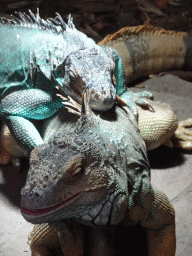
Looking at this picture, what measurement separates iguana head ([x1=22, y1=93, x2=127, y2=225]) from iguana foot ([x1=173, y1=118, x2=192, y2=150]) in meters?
2.05

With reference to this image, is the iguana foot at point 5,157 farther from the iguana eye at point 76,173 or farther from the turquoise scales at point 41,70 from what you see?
the iguana eye at point 76,173

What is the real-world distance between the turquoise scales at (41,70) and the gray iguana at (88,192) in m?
0.56

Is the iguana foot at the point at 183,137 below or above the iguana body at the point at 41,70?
below

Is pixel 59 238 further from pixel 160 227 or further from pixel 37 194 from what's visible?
pixel 160 227

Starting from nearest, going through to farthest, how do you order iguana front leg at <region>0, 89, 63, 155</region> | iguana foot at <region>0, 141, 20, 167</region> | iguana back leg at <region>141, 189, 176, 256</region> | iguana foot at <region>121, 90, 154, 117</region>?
iguana back leg at <region>141, 189, 176, 256</region>, iguana front leg at <region>0, 89, 63, 155</region>, iguana foot at <region>121, 90, 154, 117</region>, iguana foot at <region>0, 141, 20, 167</region>

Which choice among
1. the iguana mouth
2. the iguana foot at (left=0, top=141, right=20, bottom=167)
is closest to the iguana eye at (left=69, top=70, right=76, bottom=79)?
the iguana mouth

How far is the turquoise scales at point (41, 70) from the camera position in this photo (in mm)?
2395

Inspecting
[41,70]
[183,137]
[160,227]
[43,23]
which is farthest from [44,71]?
[183,137]

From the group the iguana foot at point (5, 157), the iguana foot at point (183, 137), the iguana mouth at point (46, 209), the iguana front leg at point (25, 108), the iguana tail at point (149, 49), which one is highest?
the iguana mouth at point (46, 209)

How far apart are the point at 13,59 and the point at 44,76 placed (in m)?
0.42

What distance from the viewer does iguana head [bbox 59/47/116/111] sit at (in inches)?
85.4

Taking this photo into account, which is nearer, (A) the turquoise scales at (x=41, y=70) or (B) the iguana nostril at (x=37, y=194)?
(B) the iguana nostril at (x=37, y=194)

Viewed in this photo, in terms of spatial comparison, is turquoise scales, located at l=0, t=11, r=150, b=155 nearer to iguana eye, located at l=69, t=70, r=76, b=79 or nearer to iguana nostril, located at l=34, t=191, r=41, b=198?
iguana eye, located at l=69, t=70, r=76, b=79

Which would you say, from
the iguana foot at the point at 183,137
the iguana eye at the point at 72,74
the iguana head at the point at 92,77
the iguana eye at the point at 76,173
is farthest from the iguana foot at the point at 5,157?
the iguana eye at the point at 76,173
